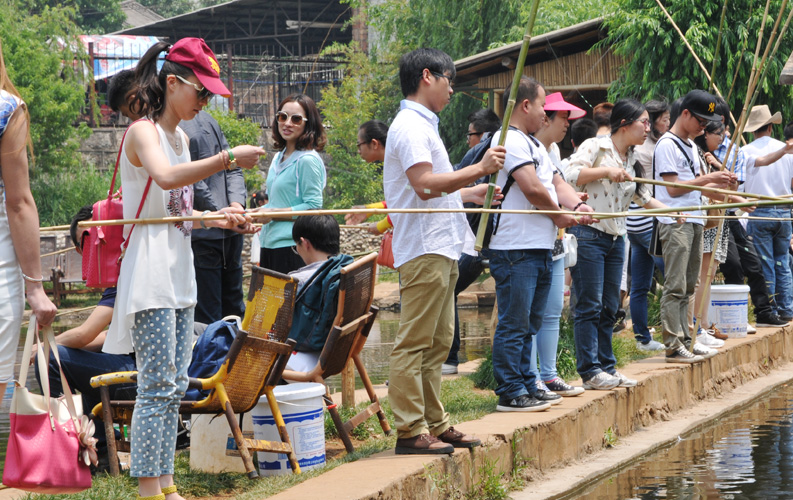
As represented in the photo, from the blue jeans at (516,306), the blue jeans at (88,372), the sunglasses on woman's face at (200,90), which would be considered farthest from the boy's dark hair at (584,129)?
the sunglasses on woman's face at (200,90)

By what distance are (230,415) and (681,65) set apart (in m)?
10.3

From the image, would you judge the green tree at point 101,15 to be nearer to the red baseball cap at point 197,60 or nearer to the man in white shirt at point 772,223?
the man in white shirt at point 772,223

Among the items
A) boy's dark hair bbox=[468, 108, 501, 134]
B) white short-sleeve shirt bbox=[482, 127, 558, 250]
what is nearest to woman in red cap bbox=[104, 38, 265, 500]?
white short-sleeve shirt bbox=[482, 127, 558, 250]

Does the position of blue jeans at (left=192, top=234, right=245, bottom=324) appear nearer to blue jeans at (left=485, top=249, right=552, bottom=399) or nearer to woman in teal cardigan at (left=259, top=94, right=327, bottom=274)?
woman in teal cardigan at (left=259, top=94, right=327, bottom=274)

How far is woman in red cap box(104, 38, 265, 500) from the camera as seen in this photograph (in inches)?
133

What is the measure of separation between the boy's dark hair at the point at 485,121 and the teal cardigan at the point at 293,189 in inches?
68.7

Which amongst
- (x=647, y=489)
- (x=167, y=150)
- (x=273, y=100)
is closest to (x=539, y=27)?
(x=273, y=100)

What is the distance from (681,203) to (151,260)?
4.35m

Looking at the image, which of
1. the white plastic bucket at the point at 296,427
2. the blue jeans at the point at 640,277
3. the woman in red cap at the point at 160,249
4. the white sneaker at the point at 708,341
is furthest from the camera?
the white sneaker at the point at 708,341

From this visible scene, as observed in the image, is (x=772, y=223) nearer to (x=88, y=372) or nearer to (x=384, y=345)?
(x=384, y=345)

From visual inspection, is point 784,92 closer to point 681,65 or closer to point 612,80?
point 681,65

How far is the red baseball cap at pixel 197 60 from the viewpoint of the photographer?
11.4ft

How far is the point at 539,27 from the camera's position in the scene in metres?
18.0

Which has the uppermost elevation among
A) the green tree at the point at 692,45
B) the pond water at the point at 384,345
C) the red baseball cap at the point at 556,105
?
the green tree at the point at 692,45
